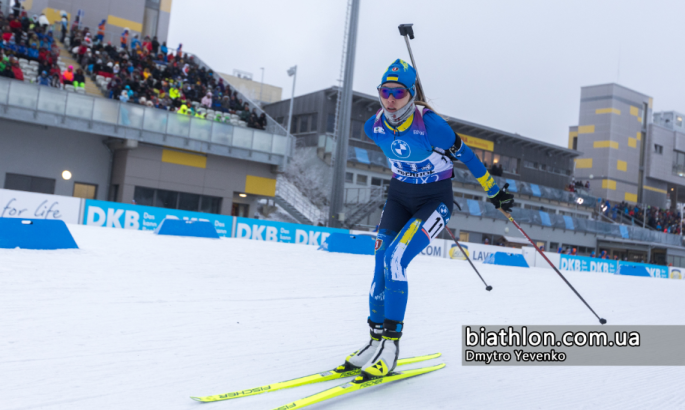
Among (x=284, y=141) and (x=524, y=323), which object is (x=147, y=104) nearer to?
(x=284, y=141)

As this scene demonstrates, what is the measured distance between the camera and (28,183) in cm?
2086

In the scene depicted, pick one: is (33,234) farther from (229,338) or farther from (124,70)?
(124,70)

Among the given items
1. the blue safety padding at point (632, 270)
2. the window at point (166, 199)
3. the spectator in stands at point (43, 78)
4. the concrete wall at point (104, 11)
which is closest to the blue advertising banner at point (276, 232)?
the window at point (166, 199)

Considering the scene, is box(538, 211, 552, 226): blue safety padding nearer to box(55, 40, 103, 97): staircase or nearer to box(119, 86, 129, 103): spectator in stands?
box(119, 86, 129, 103): spectator in stands

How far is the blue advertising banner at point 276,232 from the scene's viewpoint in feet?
55.2

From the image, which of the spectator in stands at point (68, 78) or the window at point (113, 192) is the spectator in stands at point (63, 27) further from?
the window at point (113, 192)

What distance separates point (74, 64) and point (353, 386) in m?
24.0

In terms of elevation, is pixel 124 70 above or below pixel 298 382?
above

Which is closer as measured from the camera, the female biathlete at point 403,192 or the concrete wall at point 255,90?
the female biathlete at point 403,192

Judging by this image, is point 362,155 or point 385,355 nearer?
point 385,355

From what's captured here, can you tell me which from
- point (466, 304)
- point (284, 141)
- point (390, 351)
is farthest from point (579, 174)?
point (390, 351)

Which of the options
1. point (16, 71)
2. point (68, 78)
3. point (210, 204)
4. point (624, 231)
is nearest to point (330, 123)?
point (210, 204)

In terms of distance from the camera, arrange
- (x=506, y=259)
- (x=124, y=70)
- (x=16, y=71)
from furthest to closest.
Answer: (x=124, y=70) < (x=16, y=71) < (x=506, y=259)

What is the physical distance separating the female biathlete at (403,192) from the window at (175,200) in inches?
806
